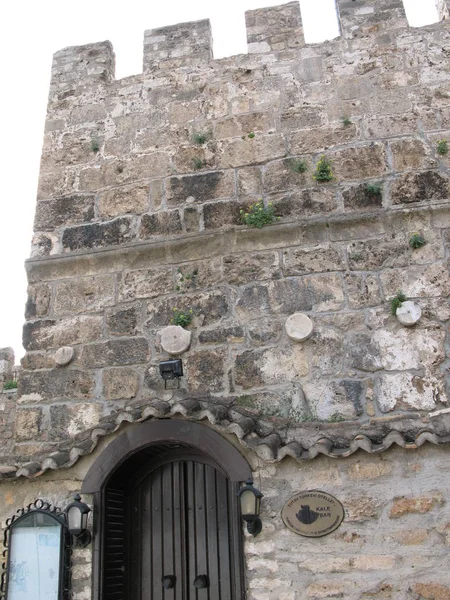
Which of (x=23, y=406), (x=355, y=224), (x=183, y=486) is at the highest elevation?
(x=355, y=224)

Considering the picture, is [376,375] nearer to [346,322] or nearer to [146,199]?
[346,322]

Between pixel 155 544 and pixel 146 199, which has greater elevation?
pixel 146 199

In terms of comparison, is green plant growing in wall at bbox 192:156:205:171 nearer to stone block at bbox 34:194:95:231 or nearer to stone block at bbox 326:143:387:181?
stone block at bbox 34:194:95:231

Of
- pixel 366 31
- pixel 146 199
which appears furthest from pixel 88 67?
pixel 366 31

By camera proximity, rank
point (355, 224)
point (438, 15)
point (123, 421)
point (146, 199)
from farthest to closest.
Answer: point (438, 15), point (146, 199), point (355, 224), point (123, 421)

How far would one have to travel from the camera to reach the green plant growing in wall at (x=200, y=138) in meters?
5.02

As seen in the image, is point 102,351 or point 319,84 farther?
point 319,84

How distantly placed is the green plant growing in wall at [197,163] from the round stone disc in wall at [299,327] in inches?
59.5

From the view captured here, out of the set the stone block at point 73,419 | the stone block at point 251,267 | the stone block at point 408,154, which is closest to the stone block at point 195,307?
the stone block at point 251,267

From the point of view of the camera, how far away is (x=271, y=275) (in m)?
4.43

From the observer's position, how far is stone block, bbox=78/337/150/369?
4.46 m

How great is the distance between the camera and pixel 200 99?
519 cm

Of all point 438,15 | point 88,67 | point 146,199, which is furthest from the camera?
point 88,67

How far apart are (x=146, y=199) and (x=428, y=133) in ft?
7.35
